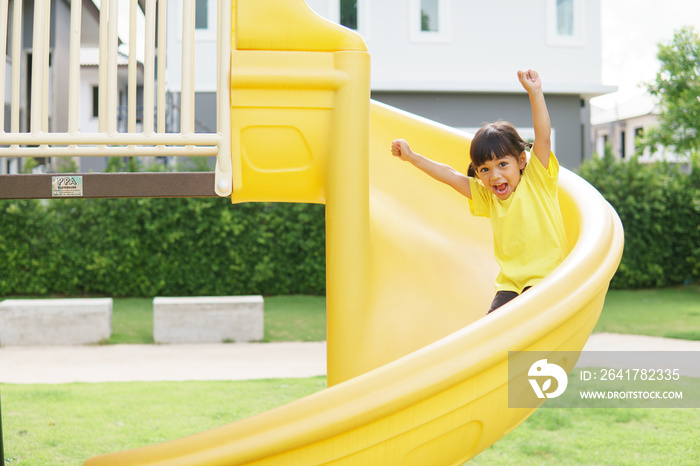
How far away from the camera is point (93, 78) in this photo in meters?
17.0

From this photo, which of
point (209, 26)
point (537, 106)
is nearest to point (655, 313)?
point (537, 106)

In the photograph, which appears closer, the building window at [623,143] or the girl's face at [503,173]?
the girl's face at [503,173]

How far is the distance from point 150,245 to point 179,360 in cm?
387

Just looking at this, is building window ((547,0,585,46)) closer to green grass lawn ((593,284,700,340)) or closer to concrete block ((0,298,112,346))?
green grass lawn ((593,284,700,340))

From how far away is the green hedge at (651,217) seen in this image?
10.7 m

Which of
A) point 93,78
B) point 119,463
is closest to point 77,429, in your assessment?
point 119,463

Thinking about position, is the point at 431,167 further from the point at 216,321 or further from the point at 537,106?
the point at 216,321

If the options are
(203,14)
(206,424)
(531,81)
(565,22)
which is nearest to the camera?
(531,81)

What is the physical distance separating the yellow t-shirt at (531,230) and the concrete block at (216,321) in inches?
201

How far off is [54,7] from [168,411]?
1228 cm

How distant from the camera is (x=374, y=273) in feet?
8.16

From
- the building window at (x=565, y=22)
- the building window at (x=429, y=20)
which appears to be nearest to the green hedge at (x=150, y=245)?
the building window at (x=429, y=20)

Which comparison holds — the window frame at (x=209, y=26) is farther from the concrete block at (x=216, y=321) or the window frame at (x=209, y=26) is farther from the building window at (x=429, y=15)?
the concrete block at (x=216, y=321)

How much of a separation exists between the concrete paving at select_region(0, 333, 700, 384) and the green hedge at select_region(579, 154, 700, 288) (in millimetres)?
3964
